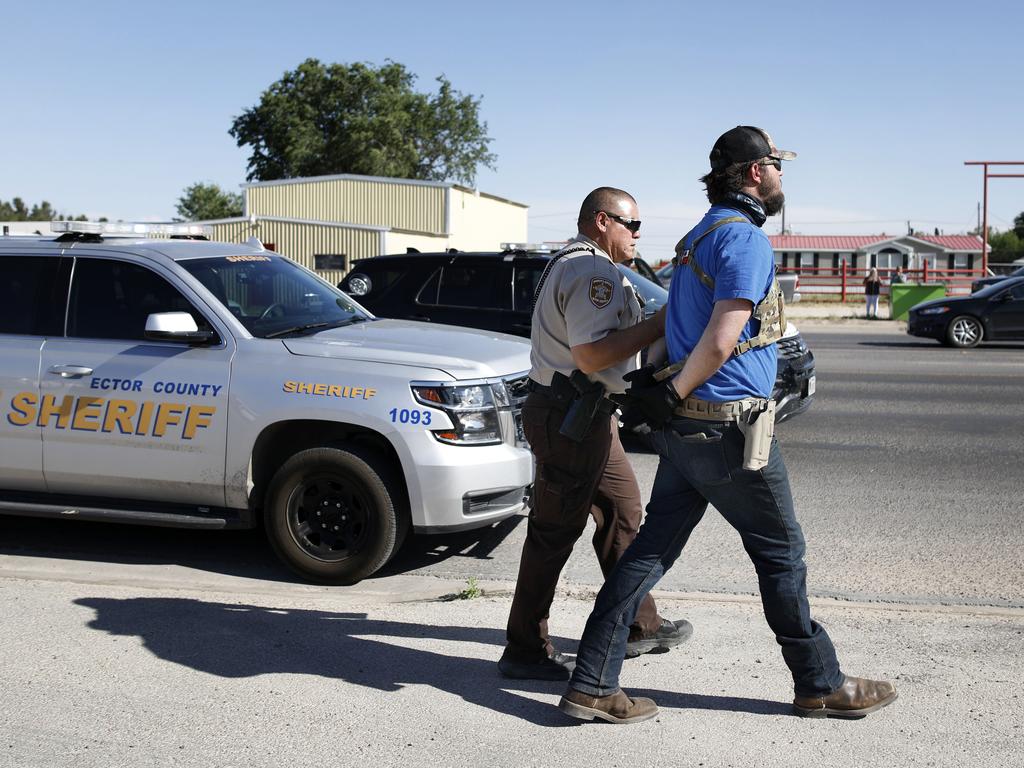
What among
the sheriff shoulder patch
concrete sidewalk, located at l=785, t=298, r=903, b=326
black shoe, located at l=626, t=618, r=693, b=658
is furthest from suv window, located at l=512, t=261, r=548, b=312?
concrete sidewalk, located at l=785, t=298, r=903, b=326

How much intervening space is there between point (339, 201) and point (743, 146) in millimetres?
42906

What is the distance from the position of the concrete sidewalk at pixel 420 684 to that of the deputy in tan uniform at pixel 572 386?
1.07 feet

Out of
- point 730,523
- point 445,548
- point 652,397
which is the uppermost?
point 652,397

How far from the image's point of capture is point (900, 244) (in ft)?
316

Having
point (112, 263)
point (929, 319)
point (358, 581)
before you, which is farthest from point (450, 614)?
point (929, 319)

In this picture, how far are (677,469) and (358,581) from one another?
233cm

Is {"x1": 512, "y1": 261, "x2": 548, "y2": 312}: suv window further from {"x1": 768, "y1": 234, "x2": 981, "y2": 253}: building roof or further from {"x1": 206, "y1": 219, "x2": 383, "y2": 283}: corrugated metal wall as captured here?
{"x1": 768, "y1": 234, "x2": 981, "y2": 253}: building roof

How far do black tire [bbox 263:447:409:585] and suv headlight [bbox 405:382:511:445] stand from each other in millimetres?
384

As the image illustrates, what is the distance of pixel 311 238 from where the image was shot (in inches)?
1508

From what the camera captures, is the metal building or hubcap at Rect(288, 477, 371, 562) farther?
the metal building

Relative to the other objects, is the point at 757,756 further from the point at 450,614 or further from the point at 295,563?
the point at 295,563

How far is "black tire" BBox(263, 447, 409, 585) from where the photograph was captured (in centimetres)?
546

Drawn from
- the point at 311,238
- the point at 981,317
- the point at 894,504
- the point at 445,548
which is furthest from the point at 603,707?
the point at 311,238

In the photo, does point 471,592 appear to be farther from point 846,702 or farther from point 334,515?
point 846,702
